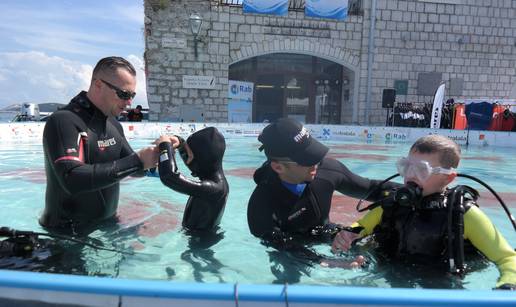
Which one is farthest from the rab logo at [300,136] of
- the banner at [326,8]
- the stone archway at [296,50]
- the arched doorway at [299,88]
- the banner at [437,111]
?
the arched doorway at [299,88]

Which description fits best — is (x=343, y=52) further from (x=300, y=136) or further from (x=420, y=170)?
(x=420, y=170)

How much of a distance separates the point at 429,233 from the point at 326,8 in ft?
58.3

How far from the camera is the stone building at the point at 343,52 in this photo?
18906 millimetres

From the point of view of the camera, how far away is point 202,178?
296 centimetres

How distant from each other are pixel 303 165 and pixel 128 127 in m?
12.3

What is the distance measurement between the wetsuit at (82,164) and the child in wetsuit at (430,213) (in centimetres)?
149

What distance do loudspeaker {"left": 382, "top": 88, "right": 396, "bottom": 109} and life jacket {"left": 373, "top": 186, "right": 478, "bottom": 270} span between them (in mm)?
17519

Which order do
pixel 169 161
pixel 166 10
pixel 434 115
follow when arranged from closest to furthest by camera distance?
pixel 169 161 → pixel 434 115 → pixel 166 10

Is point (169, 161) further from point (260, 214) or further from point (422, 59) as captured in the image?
point (422, 59)

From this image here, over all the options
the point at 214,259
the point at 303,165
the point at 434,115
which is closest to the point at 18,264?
the point at 214,259

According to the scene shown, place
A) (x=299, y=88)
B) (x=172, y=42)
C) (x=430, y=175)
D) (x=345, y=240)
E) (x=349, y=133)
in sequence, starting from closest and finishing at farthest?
(x=430, y=175) < (x=345, y=240) < (x=349, y=133) < (x=172, y=42) < (x=299, y=88)

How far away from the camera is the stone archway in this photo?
→ 63.8ft

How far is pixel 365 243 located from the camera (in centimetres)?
296

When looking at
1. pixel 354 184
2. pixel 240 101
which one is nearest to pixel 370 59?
pixel 240 101
